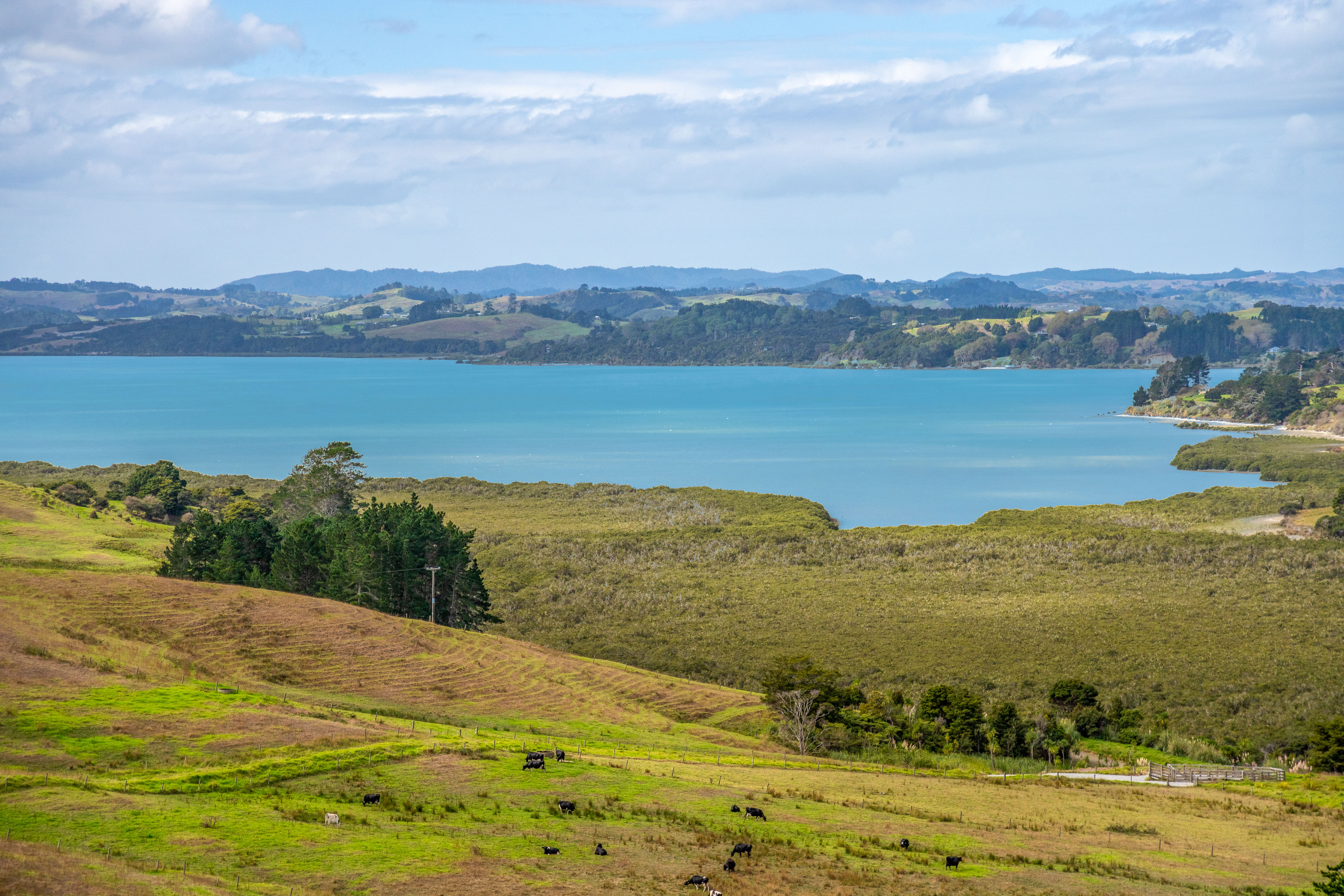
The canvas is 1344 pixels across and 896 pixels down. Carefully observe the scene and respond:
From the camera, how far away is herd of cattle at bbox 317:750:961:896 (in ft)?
67.3

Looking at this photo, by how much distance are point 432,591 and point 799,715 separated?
77.2ft

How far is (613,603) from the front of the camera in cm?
A: 6191

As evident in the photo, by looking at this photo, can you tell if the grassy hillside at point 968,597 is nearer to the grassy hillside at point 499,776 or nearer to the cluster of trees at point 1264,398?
the grassy hillside at point 499,776

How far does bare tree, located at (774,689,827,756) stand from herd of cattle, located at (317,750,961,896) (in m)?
11.3

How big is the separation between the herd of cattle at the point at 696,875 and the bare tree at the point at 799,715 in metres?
11.3

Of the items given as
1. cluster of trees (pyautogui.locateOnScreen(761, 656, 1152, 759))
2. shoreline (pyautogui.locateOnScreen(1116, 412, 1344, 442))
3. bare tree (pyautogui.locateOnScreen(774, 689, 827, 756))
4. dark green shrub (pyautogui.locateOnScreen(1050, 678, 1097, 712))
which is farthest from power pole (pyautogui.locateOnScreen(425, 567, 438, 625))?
shoreline (pyautogui.locateOnScreen(1116, 412, 1344, 442))

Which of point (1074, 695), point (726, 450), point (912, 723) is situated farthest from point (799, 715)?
point (726, 450)

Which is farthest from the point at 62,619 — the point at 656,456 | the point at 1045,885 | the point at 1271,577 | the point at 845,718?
the point at 656,456

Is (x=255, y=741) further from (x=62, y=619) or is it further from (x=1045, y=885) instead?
(x=1045, y=885)

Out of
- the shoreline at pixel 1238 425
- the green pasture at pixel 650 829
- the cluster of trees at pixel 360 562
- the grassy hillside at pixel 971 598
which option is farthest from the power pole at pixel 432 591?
the shoreline at pixel 1238 425

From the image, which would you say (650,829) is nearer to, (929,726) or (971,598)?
(929,726)

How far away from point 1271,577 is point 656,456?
85.4 meters

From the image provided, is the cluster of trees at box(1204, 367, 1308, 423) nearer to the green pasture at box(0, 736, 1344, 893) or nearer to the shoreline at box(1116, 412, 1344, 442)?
the shoreline at box(1116, 412, 1344, 442)

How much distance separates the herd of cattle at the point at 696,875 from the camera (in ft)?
67.3
